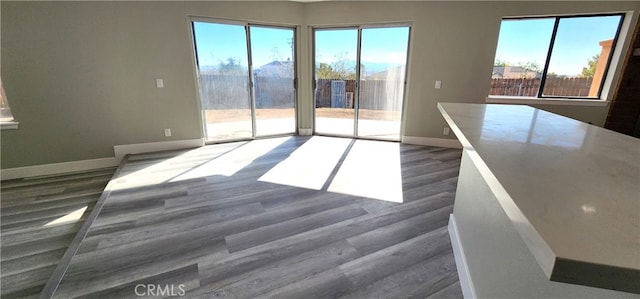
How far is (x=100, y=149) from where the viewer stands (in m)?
3.78

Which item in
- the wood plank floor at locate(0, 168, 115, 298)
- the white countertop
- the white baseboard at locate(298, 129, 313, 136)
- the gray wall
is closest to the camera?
the white countertop

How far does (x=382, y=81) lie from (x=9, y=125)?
17.5 feet

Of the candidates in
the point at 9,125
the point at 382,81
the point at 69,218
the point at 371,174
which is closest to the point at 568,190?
the point at 371,174

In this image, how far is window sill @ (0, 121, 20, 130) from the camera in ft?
10.7

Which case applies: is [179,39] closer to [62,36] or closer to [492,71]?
[62,36]

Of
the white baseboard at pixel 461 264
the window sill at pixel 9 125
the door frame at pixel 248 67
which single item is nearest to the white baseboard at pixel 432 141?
the door frame at pixel 248 67

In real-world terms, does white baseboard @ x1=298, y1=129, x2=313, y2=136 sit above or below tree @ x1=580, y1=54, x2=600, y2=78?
below

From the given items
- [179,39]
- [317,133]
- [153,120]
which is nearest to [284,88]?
[317,133]

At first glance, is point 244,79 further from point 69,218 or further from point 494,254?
point 494,254

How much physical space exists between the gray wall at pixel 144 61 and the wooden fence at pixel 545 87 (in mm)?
277

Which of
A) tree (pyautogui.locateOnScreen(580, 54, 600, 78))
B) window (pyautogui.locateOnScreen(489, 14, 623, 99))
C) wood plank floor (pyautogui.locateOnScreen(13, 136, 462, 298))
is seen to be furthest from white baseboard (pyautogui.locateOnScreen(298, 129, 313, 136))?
tree (pyautogui.locateOnScreen(580, 54, 600, 78))

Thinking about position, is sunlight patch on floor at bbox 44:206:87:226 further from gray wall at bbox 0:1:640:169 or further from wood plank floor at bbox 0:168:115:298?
gray wall at bbox 0:1:640:169

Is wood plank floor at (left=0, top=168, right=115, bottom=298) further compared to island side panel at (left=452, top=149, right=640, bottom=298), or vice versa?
wood plank floor at (left=0, top=168, right=115, bottom=298)

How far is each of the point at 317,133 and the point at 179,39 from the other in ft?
9.23
